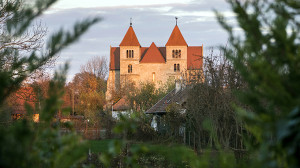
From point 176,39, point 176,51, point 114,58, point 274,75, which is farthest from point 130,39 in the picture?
point 274,75

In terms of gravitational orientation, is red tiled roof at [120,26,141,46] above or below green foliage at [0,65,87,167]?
above

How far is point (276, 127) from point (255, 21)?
669 mm

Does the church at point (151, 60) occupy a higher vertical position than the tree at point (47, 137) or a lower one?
higher

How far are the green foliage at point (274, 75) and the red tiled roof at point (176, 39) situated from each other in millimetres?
77955

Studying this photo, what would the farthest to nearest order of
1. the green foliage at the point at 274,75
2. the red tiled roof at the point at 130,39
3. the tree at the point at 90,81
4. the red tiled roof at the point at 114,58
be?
the red tiled roof at the point at 114,58
the red tiled roof at the point at 130,39
the tree at the point at 90,81
the green foliage at the point at 274,75

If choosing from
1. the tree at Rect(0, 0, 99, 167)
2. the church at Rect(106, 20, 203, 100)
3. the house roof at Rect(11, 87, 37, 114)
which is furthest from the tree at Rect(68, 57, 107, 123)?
the tree at Rect(0, 0, 99, 167)

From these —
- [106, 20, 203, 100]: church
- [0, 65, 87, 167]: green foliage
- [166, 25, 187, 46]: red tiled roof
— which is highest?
[166, 25, 187, 46]: red tiled roof

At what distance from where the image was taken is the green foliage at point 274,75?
1.59m

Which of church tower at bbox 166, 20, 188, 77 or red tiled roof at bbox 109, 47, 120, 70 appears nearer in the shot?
church tower at bbox 166, 20, 188, 77

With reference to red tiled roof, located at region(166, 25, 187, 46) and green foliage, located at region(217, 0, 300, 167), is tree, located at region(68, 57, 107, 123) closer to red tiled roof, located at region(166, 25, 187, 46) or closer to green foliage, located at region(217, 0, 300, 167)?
red tiled roof, located at region(166, 25, 187, 46)

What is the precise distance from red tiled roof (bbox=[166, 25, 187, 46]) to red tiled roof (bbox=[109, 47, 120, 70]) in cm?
1267

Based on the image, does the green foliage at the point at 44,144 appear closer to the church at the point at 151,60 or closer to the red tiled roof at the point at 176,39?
the church at the point at 151,60

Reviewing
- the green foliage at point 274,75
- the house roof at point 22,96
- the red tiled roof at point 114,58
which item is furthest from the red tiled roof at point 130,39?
the green foliage at point 274,75

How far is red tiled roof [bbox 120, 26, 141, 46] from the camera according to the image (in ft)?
266
